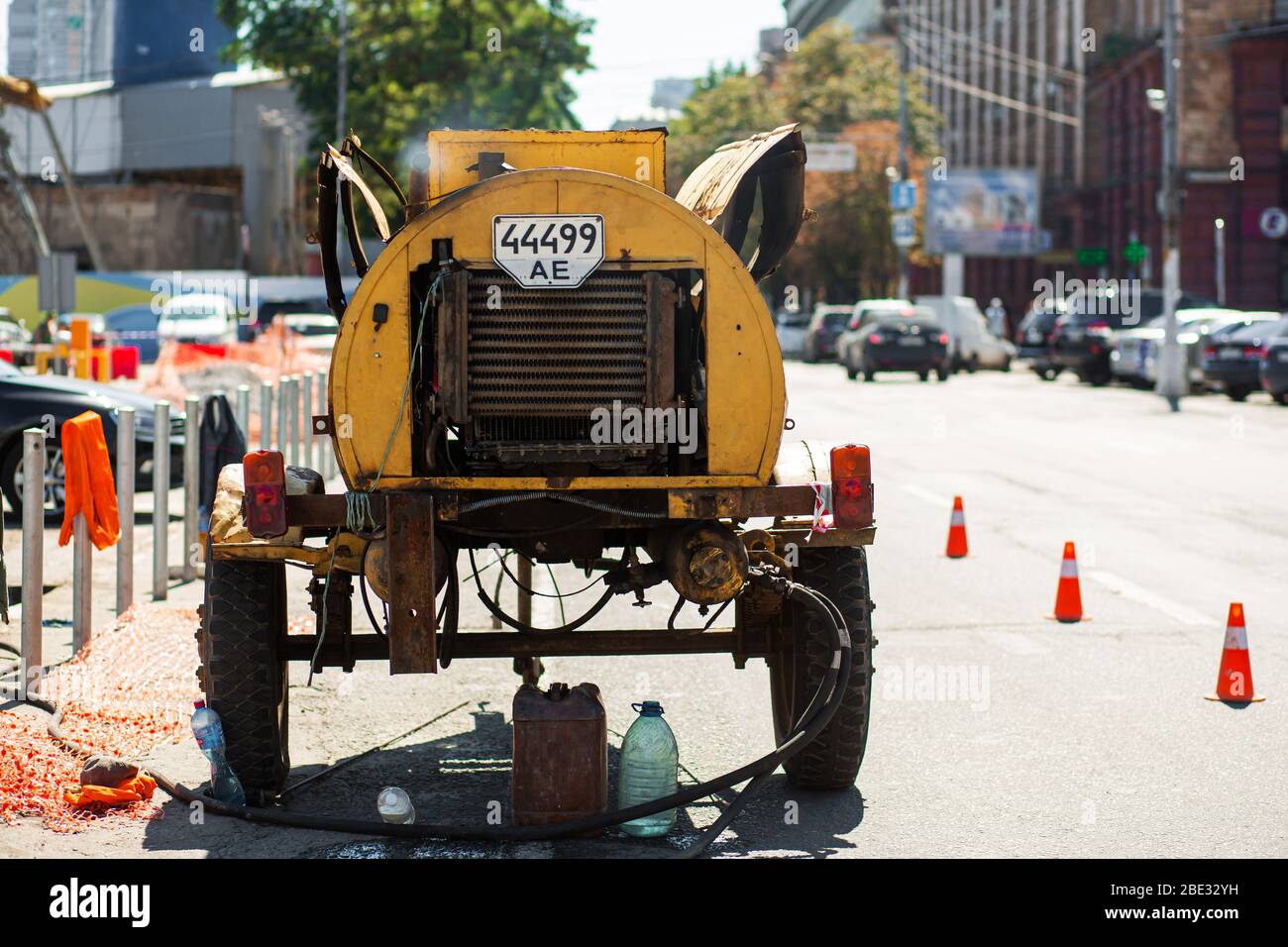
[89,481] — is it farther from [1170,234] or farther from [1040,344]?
[1040,344]

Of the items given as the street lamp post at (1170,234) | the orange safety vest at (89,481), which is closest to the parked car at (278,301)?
the street lamp post at (1170,234)

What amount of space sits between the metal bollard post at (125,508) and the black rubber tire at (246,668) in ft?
13.6

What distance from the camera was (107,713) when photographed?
797 centimetres

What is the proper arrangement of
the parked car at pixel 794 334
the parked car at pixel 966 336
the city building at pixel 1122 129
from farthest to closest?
the parked car at pixel 794 334 < the city building at pixel 1122 129 < the parked car at pixel 966 336

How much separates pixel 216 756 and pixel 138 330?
4388 centimetres

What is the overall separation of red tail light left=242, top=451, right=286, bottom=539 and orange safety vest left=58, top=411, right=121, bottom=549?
11.6 ft

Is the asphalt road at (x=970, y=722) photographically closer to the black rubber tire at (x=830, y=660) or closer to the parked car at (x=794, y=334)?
the black rubber tire at (x=830, y=660)

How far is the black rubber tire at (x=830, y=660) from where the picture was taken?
21.8 feet

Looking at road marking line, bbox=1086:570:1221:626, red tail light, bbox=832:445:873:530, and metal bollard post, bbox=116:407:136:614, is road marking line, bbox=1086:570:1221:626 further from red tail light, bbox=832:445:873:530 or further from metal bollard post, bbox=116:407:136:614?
metal bollard post, bbox=116:407:136:614

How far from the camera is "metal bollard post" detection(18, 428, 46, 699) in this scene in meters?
8.72

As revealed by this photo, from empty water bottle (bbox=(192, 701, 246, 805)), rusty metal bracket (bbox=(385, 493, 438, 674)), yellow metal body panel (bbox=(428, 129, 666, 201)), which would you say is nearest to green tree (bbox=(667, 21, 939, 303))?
yellow metal body panel (bbox=(428, 129, 666, 201))

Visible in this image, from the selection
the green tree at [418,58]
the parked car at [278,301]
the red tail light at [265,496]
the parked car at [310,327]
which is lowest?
the red tail light at [265,496]

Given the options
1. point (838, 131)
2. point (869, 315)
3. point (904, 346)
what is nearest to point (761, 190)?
point (904, 346)
